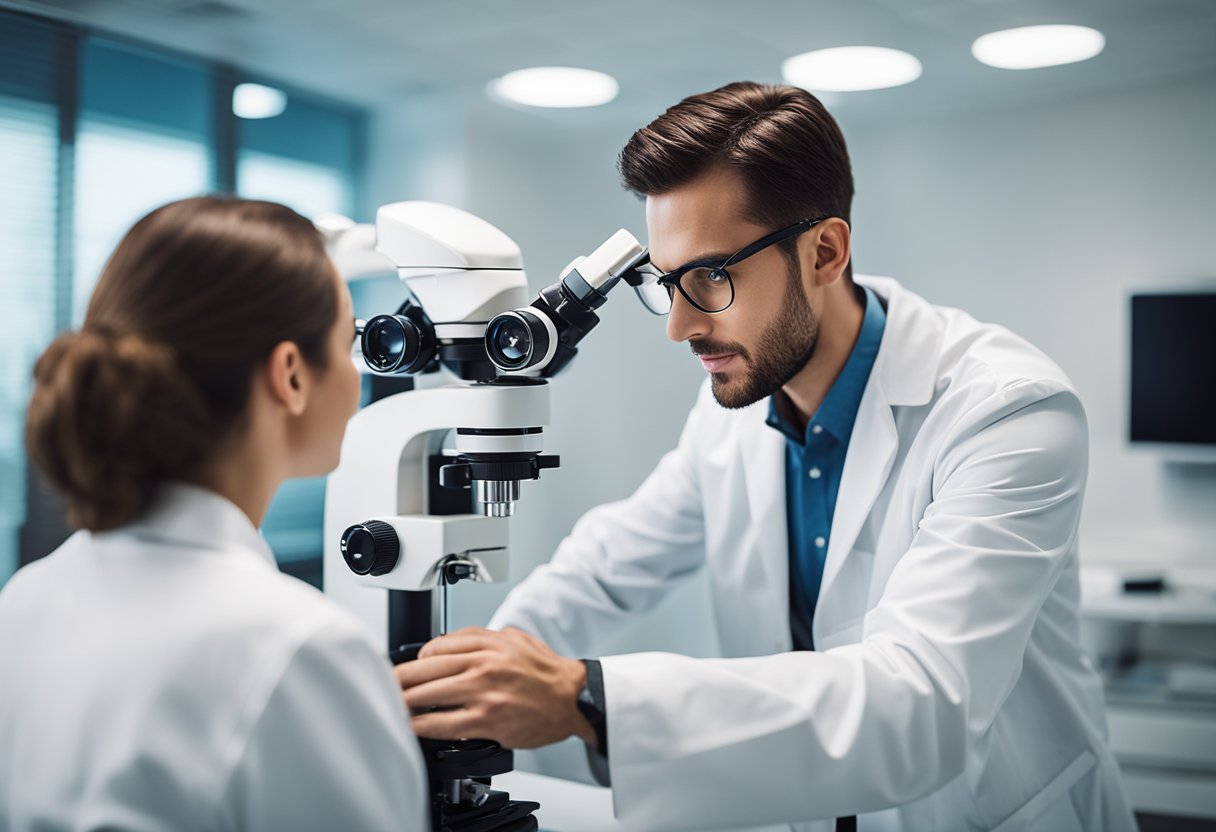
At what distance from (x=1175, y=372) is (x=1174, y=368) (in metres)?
0.01

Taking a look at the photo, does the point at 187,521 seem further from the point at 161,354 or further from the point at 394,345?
the point at 394,345

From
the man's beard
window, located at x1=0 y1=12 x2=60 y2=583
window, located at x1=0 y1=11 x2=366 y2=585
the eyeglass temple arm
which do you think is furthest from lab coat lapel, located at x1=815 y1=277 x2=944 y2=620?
window, located at x1=0 y1=12 x2=60 y2=583

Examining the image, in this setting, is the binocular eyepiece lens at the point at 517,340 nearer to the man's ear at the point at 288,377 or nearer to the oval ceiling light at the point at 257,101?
the man's ear at the point at 288,377

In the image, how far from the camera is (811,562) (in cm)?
167

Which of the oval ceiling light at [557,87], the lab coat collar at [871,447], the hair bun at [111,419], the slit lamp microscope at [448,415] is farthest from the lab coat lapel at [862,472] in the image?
the oval ceiling light at [557,87]

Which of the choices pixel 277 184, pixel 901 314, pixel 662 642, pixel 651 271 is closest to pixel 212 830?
pixel 651 271

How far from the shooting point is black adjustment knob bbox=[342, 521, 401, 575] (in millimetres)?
1224

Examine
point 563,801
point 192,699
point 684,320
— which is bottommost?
point 563,801

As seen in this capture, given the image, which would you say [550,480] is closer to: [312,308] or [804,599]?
[804,599]

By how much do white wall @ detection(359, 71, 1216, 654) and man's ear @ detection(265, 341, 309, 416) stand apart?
3332 millimetres

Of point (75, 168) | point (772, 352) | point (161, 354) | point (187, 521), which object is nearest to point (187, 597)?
point (187, 521)

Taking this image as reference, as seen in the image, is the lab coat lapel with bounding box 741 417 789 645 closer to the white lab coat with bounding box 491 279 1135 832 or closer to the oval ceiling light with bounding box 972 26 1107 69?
the white lab coat with bounding box 491 279 1135 832

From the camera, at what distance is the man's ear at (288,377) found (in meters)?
0.84

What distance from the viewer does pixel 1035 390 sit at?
1.38m
